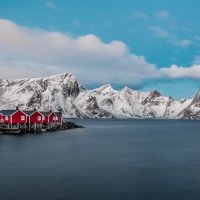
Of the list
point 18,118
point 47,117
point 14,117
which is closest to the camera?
point 14,117

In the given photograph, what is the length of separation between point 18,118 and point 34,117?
6944mm

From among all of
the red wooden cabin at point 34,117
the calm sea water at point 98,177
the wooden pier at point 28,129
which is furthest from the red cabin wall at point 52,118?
the calm sea water at point 98,177

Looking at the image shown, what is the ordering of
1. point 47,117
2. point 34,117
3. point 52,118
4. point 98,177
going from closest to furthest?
point 98,177, point 34,117, point 47,117, point 52,118

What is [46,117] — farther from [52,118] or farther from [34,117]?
[34,117]

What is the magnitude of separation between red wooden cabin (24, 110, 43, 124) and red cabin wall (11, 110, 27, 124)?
2.12 metres

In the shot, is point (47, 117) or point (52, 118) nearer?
point (47, 117)

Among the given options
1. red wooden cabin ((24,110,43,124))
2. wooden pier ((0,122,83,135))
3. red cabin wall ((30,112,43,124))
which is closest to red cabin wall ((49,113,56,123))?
wooden pier ((0,122,83,135))

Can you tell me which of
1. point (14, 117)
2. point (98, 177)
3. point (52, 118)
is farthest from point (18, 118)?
point (98, 177)

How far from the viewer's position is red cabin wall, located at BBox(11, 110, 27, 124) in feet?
378

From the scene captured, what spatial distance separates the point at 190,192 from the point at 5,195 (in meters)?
16.5

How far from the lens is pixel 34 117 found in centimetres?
12144

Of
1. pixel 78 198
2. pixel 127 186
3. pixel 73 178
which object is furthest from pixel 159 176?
pixel 78 198

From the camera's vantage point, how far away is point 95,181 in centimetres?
3838

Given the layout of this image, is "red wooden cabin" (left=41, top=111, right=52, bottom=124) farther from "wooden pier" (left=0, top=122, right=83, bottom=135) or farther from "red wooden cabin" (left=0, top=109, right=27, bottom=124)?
"red wooden cabin" (left=0, top=109, right=27, bottom=124)
